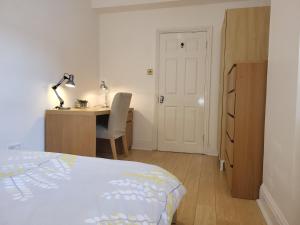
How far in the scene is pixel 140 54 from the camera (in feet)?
12.7

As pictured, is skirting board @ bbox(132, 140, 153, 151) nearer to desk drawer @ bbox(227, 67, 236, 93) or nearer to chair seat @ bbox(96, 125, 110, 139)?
chair seat @ bbox(96, 125, 110, 139)

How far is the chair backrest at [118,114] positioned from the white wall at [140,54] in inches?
29.9

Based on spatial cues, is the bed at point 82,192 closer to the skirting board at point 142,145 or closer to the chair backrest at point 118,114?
the chair backrest at point 118,114

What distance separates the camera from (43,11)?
9.01 feet

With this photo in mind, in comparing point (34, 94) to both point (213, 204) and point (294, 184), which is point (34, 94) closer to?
point (213, 204)

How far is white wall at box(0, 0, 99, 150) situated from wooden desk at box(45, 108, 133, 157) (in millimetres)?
121

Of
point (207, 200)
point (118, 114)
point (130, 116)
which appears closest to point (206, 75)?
point (130, 116)

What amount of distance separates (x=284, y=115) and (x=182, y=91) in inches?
89.8

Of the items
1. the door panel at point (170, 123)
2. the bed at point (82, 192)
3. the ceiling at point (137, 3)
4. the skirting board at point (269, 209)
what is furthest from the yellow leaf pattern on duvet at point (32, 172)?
the ceiling at point (137, 3)

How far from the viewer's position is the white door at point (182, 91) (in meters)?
3.63

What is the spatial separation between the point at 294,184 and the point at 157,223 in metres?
0.96

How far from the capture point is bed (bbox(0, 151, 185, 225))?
71cm

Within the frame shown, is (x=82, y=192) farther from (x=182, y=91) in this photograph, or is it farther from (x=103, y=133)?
(x=182, y=91)

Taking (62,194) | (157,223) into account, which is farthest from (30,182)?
(157,223)
